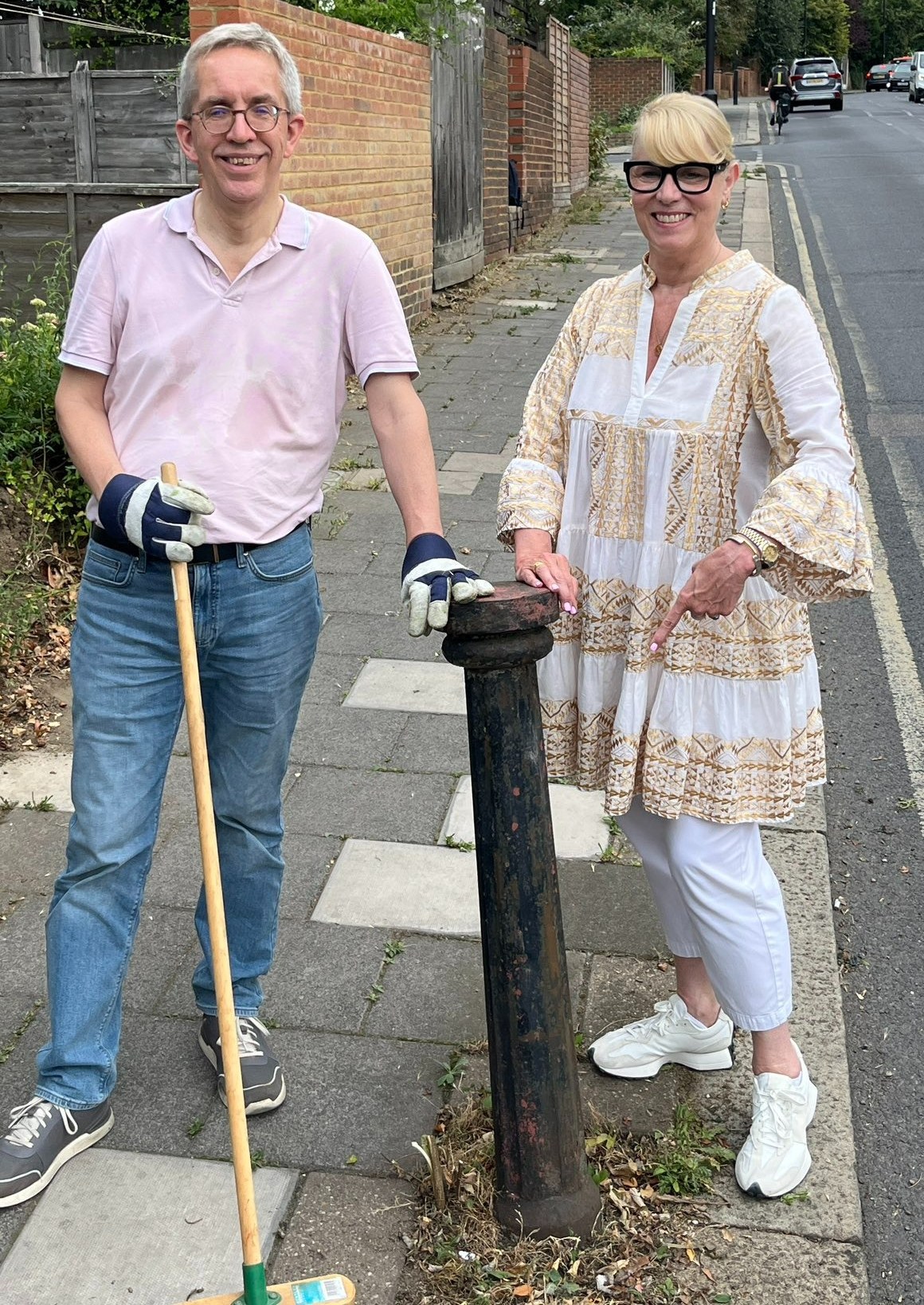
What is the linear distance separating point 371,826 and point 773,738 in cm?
177

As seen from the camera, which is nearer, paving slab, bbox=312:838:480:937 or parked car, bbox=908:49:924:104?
paving slab, bbox=312:838:480:937

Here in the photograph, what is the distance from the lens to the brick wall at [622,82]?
36.7 meters

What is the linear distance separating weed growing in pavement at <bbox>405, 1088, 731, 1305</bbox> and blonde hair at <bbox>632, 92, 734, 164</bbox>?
180 cm

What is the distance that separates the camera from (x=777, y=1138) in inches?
105

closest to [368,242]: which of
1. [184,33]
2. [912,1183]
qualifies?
[912,1183]

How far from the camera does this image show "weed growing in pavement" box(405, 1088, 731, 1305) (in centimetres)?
241

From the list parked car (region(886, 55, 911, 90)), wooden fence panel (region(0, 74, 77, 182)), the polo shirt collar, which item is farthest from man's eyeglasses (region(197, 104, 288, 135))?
parked car (region(886, 55, 911, 90))

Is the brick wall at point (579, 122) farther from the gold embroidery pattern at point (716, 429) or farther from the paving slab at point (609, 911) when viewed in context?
the gold embroidery pattern at point (716, 429)

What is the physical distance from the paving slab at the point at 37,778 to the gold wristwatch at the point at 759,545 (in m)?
2.48

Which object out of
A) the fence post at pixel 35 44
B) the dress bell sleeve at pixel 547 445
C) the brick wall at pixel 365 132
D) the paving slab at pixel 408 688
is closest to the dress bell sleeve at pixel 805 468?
the dress bell sleeve at pixel 547 445

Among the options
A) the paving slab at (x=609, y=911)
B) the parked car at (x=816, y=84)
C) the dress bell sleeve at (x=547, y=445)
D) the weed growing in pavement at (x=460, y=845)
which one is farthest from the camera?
the parked car at (x=816, y=84)

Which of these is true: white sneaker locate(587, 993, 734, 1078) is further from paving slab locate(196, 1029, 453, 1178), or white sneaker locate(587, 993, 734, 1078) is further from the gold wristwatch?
the gold wristwatch

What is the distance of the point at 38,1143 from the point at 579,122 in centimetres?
2134

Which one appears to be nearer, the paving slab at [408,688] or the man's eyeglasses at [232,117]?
the man's eyeglasses at [232,117]
